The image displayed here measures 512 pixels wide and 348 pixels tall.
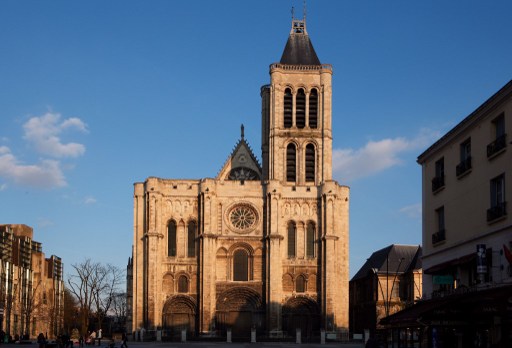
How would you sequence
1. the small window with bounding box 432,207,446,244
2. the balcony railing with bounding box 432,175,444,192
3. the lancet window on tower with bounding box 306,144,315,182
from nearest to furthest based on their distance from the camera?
the small window with bounding box 432,207,446,244
the balcony railing with bounding box 432,175,444,192
the lancet window on tower with bounding box 306,144,315,182

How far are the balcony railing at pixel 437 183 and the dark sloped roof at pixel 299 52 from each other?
54.4 metres

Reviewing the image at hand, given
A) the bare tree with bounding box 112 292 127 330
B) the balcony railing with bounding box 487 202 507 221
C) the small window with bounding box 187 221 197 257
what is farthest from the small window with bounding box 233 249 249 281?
the bare tree with bounding box 112 292 127 330

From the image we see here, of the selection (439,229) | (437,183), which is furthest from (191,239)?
(437,183)

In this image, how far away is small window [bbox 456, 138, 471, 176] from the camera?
2759cm

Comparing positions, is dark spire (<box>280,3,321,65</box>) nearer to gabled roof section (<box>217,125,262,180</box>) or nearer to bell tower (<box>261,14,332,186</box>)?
bell tower (<box>261,14,332,186</box>)

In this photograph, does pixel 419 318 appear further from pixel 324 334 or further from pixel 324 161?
pixel 324 161

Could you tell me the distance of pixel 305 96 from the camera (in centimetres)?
8250

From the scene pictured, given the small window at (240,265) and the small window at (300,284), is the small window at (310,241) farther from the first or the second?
the small window at (240,265)

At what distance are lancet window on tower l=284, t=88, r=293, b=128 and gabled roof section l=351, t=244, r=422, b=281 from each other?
1843 cm

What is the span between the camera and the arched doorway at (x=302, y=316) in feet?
252

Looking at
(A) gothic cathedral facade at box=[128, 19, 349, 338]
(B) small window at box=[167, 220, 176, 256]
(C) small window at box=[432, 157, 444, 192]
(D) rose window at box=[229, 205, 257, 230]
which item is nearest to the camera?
(C) small window at box=[432, 157, 444, 192]

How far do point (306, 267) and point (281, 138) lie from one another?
1270cm

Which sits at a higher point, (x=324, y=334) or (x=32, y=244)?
(x=32, y=244)

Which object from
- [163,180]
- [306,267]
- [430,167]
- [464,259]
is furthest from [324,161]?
[464,259]
